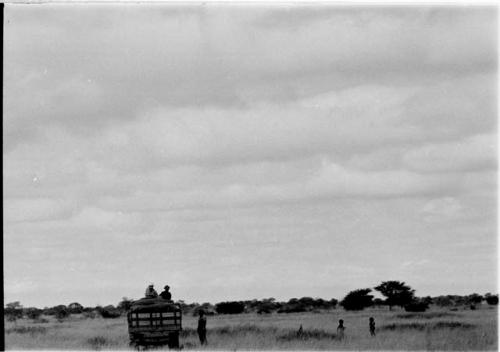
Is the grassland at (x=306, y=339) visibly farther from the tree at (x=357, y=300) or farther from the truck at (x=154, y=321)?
the tree at (x=357, y=300)

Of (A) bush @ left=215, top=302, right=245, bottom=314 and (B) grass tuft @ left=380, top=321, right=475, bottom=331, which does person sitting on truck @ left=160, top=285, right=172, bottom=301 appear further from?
(A) bush @ left=215, top=302, right=245, bottom=314

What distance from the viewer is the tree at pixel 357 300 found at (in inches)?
2008

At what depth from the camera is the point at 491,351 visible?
68.8 feet

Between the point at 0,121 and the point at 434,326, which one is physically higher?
the point at 0,121

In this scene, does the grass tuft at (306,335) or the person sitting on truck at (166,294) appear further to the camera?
the grass tuft at (306,335)

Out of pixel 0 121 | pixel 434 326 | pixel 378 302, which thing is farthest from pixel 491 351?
pixel 378 302

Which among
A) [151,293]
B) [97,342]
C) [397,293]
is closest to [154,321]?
[151,293]

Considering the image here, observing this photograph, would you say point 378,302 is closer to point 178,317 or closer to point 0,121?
point 178,317

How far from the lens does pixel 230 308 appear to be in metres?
53.8

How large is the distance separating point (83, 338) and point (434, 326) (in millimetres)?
12219

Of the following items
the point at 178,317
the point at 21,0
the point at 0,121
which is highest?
the point at 21,0

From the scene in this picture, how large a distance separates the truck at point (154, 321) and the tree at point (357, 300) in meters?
32.3

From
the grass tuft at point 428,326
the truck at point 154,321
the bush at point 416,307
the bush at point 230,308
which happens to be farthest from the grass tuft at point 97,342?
the bush at point 230,308

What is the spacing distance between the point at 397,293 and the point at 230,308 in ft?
38.9
